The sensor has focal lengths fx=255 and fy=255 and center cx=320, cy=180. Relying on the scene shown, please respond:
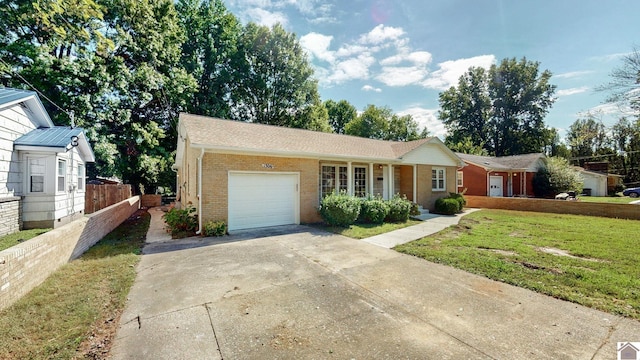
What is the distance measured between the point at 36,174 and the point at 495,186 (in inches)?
1177

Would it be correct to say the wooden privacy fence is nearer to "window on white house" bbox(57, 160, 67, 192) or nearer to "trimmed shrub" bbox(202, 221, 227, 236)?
"window on white house" bbox(57, 160, 67, 192)

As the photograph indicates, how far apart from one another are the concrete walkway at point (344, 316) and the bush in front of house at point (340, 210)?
3.94m

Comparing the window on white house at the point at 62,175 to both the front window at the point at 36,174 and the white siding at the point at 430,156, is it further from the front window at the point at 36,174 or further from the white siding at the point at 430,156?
the white siding at the point at 430,156

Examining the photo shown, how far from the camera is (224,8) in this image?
25.3 m

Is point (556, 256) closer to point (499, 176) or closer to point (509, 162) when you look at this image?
point (499, 176)

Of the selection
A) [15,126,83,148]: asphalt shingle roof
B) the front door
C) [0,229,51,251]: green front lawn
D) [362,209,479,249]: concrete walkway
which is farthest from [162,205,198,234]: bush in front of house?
the front door

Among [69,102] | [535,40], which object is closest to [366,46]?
[535,40]

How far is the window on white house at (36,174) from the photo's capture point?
7.78 metres

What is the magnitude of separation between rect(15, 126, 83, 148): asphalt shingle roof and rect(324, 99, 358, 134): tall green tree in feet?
121

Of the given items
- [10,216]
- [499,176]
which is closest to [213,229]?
[10,216]

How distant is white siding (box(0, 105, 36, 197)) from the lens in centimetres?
680

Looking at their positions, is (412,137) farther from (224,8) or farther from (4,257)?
(4,257)

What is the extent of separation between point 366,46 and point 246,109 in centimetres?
1698

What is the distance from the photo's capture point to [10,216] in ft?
22.8
